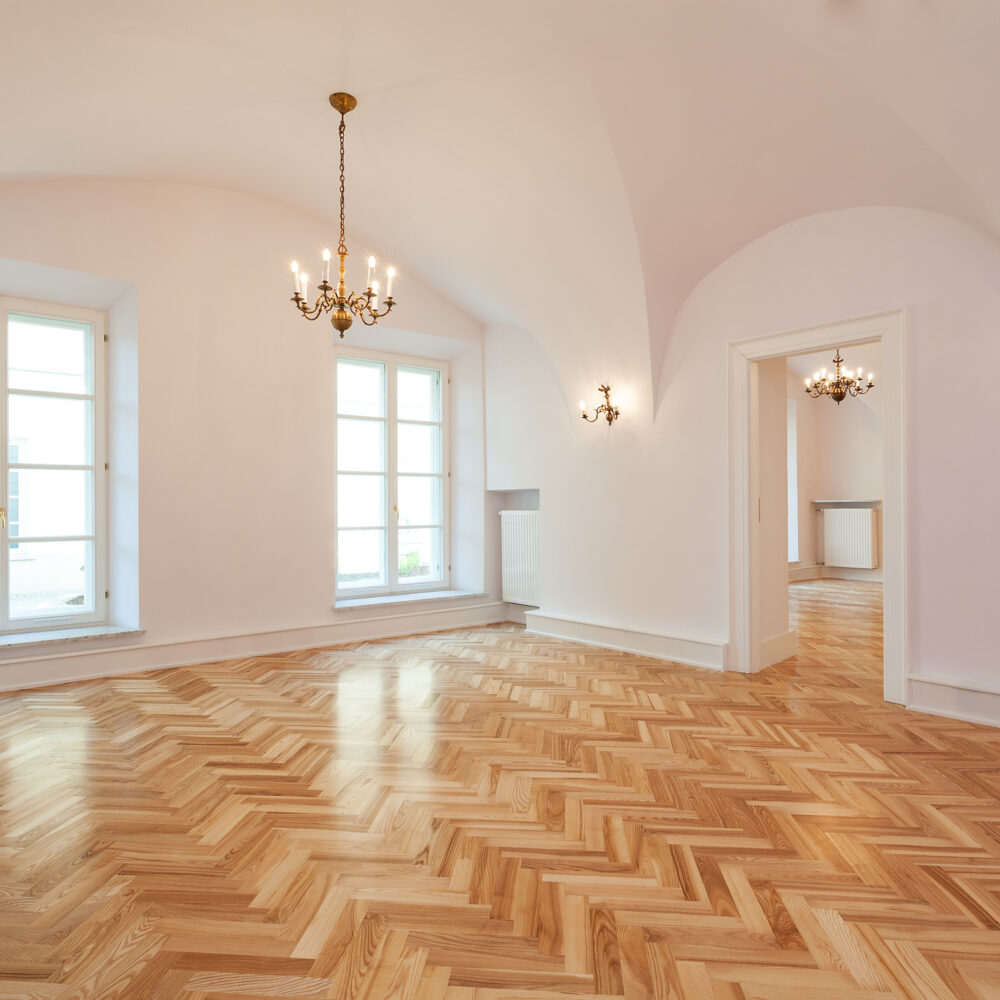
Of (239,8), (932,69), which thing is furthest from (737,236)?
(239,8)

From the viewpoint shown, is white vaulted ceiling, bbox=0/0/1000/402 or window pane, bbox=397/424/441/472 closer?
white vaulted ceiling, bbox=0/0/1000/402

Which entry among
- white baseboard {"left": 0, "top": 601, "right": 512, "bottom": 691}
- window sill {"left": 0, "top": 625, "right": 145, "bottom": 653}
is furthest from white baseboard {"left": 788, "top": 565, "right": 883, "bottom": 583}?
window sill {"left": 0, "top": 625, "right": 145, "bottom": 653}

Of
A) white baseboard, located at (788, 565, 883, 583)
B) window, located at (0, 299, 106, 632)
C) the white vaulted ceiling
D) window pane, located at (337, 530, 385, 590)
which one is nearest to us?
the white vaulted ceiling

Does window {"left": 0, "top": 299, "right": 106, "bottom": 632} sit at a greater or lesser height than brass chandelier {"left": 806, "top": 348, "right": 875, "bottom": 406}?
lesser

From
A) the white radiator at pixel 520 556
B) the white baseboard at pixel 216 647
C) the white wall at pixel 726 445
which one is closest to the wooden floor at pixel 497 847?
the white baseboard at pixel 216 647

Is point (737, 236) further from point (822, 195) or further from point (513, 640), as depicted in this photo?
point (513, 640)

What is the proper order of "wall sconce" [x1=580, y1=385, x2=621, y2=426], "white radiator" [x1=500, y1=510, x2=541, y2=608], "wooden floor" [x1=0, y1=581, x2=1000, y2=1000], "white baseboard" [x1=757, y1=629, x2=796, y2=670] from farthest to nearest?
"white radiator" [x1=500, y1=510, x2=541, y2=608] → "wall sconce" [x1=580, y1=385, x2=621, y2=426] → "white baseboard" [x1=757, y1=629, x2=796, y2=670] → "wooden floor" [x1=0, y1=581, x2=1000, y2=1000]

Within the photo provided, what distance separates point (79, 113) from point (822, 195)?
14.4ft

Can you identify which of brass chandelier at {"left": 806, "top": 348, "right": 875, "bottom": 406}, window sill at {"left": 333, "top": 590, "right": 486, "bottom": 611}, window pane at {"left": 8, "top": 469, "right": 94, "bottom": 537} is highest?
brass chandelier at {"left": 806, "top": 348, "right": 875, "bottom": 406}

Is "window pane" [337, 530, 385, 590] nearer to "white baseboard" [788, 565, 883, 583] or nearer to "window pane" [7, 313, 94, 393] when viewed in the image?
"window pane" [7, 313, 94, 393]

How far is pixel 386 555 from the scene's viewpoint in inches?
279

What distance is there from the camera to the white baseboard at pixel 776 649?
502 centimetres

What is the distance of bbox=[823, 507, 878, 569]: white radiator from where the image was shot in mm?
10945

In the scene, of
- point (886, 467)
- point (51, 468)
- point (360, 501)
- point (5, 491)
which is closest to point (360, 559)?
point (360, 501)
